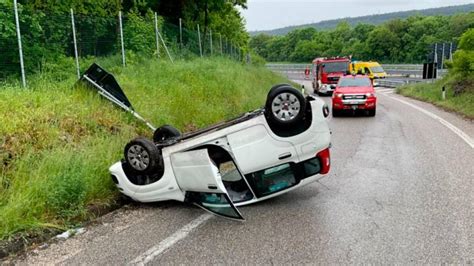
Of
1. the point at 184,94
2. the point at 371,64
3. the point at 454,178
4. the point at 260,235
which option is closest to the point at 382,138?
the point at 454,178

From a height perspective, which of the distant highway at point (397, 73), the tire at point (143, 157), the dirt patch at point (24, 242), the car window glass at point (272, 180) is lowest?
the distant highway at point (397, 73)

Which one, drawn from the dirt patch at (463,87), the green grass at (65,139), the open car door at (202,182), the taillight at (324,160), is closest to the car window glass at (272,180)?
the taillight at (324,160)

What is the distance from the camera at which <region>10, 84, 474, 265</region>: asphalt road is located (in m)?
4.16

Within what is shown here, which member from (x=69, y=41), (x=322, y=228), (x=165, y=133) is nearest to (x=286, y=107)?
(x=322, y=228)

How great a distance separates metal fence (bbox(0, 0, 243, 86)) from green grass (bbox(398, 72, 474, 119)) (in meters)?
11.8

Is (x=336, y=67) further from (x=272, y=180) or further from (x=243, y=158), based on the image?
(x=243, y=158)

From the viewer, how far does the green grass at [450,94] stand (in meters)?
17.7

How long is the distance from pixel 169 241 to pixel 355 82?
14692 mm

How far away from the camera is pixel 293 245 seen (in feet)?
14.4

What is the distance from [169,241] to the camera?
179 inches

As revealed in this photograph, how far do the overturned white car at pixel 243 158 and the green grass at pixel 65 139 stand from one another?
588 mm

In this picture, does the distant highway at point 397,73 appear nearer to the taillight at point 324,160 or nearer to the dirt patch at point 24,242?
the taillight at point 324,160

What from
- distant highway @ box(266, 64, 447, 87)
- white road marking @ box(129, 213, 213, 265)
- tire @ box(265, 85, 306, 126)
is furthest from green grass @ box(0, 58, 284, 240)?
distant highway @ box(266, 64, 447, 87)

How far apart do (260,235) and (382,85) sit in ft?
126
